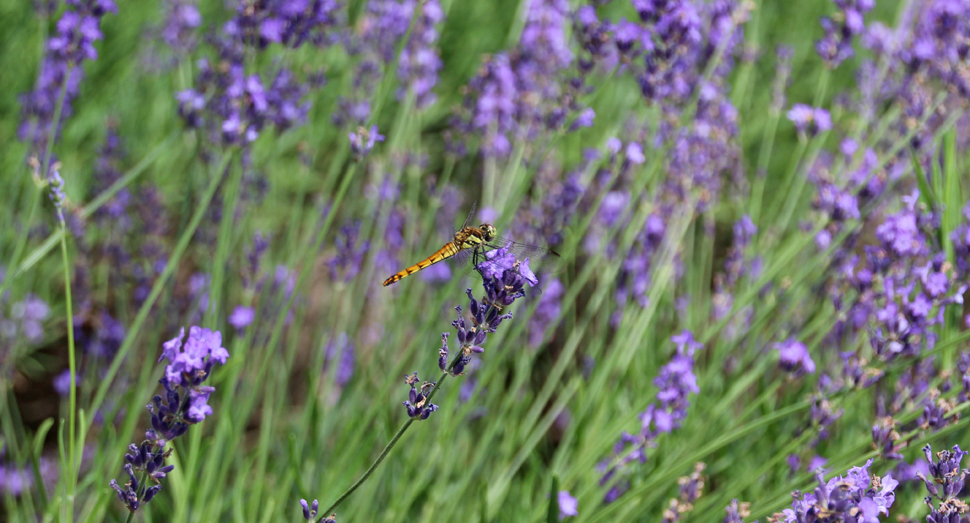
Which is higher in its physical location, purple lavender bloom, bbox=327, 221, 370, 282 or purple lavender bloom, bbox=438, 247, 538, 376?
purple lavender bloom, bbox=438, 247, 538, 376

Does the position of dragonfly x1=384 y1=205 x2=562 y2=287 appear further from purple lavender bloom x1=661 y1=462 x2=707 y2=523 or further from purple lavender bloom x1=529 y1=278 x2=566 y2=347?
purple lavender bloom x1=529 y1=278 x2=566 y2=347

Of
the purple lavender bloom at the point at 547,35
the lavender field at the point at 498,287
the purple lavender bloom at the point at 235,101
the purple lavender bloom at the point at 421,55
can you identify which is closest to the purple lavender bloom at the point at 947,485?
the lavender field at the point at 498,287

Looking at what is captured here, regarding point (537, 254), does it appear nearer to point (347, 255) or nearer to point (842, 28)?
point (347, 255)

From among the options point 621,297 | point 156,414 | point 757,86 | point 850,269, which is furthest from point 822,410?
point 757,86

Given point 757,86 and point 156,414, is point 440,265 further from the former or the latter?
point 757,86

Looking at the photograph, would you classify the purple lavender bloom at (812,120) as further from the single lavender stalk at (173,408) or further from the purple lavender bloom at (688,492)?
the single lavender stalk at (173,408)

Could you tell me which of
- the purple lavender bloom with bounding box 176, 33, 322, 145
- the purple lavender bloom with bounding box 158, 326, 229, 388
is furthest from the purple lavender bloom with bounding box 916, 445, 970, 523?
the purple lavender bloom with bounding box 176, 33, 322, 145

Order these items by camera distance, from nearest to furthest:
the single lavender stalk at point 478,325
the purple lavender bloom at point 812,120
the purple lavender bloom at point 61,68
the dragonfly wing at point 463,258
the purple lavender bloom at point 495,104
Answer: the single lavender stalk at point 478,325, the dragonfly wing at point 463,258, the purple lavender bloom at point 61,68, the purple lavender bloom at point 812,120, the purple lavender bloom at point 495,104
